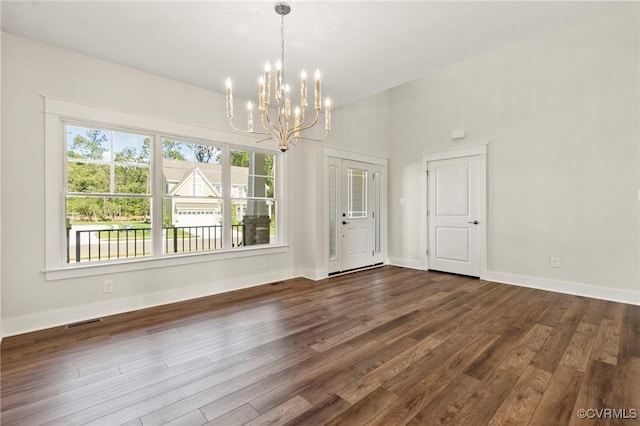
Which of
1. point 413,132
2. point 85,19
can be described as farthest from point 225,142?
point 413,132

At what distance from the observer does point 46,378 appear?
2084 millimetres

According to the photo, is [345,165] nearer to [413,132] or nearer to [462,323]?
[413,132]

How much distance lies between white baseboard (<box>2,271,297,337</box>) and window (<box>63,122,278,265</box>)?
1.57 ft

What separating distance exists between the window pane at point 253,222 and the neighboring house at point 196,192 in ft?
0.13

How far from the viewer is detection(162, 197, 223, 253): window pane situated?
3.84 m

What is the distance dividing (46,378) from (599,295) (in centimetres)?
584

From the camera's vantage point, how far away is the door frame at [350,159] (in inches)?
201

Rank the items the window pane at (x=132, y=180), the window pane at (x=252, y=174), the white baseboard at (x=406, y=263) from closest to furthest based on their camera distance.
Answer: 1. the window pane at (x=132, y=180)
2. the window pane at (x=252, y=174)
3. the white baseboard at (x=406, y=263)

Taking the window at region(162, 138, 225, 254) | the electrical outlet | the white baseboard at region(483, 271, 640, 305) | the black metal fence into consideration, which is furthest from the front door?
the electrical outlet

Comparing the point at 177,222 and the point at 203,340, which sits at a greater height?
the point at 177,222

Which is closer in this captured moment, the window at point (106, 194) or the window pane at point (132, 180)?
the window at point (106, 194)

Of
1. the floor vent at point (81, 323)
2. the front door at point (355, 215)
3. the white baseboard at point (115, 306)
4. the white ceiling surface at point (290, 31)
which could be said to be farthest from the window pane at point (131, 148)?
the front door at point (355, 215)

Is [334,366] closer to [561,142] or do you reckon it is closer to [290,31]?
[290,31]

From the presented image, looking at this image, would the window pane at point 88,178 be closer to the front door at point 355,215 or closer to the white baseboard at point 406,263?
the front door at point 355,215
